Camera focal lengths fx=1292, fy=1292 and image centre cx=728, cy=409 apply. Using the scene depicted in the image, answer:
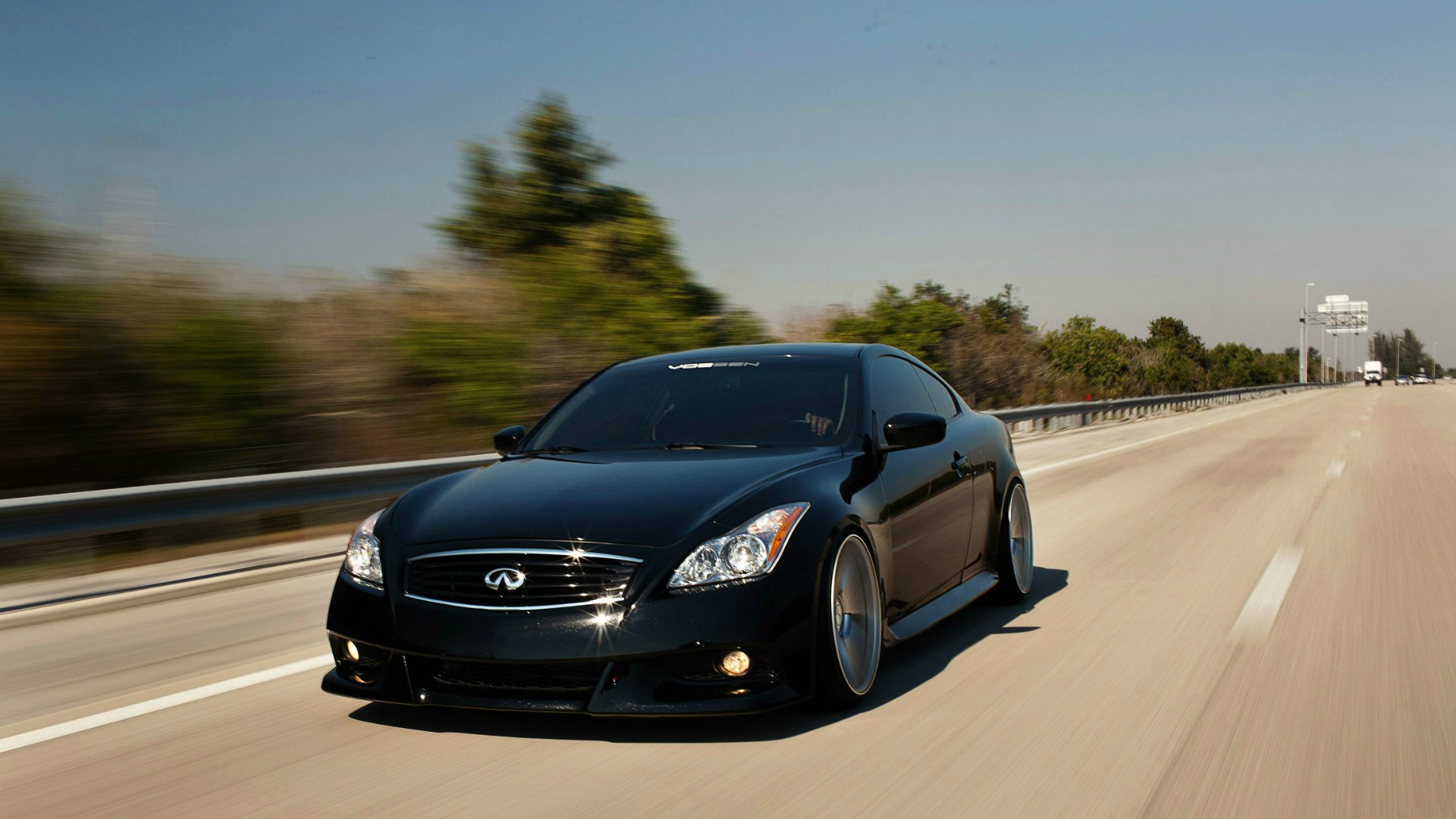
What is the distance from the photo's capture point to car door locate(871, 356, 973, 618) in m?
5.33

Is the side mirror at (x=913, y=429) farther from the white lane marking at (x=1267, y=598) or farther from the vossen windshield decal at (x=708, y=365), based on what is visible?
the white lane marking at (x=1267, y=598)

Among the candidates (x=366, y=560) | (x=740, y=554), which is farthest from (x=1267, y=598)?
(x=366, y=560)

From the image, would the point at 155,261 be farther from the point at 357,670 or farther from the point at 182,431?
the point at 357,670

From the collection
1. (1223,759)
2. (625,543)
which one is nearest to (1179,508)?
(1223,759)

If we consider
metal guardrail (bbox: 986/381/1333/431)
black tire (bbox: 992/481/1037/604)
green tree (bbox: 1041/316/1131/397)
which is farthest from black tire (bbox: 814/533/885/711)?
green tree (bbox: 1041/316/1131/397)

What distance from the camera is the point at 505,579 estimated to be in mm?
4188

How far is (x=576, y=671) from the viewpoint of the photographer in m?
4.12

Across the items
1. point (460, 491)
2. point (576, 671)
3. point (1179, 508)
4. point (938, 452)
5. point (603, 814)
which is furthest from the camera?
point (1179, 508)

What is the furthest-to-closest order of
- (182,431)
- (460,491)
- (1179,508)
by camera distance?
(1179,508) < (182,431) < (460,491)

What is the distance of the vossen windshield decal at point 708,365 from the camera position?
19.7 feet

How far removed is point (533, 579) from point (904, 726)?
1.42 m

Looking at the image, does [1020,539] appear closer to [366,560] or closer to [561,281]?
[366,560]

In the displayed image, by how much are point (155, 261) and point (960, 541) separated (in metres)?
7.86

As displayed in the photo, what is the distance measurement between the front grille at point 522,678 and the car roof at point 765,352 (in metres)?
2.28
